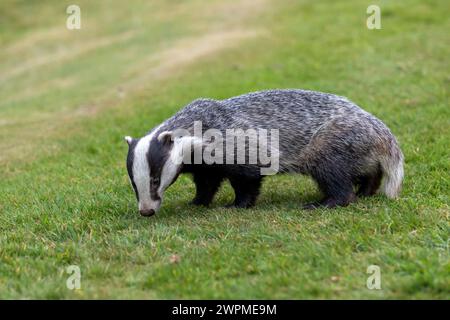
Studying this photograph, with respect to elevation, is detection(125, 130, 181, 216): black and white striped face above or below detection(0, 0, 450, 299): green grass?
above

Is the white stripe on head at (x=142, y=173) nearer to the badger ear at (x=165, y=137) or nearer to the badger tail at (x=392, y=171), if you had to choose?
the badger ear at (x=165, y=137)

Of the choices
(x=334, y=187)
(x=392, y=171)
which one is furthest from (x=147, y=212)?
(x=392, y=171)

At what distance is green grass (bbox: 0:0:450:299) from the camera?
552 centimetres

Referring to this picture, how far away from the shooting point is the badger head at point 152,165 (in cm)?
680

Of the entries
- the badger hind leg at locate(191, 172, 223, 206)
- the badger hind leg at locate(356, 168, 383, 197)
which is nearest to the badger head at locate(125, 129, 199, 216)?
the badger hind leg at locate(191, 172, 223, 206)

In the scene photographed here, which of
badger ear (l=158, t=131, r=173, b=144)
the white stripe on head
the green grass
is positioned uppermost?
badger ear (l=158, t=131, r=173, b=144)

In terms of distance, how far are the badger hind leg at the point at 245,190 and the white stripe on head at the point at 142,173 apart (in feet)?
3.76

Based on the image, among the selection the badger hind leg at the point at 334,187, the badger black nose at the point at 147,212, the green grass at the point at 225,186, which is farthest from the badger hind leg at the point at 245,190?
the badger black nose at the point at 147,212

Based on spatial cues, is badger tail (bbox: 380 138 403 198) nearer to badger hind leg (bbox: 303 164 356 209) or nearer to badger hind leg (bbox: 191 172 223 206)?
badger hind leg (bbox: 303 164 356 209)

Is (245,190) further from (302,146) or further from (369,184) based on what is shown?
(369,184)

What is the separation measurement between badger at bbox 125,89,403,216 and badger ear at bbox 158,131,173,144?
12 cm

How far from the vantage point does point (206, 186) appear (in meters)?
7.77

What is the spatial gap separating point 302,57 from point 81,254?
12.5 m

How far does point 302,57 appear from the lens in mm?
17578
